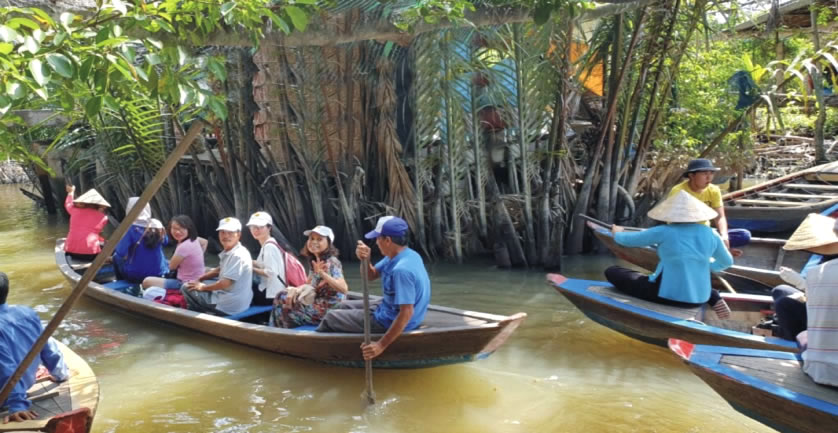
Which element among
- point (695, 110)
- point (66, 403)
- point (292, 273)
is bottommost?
point (66, 403)

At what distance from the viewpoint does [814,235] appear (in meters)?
3.53

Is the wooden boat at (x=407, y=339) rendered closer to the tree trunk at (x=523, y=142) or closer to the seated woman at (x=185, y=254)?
the seated woman at (x=185, y=254)

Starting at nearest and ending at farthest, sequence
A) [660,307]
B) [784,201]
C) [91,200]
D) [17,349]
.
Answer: [17,349]
[660,307]
[91,200]
[784,201]

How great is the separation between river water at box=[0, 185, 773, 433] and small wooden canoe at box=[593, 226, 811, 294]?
A: 1.31 m

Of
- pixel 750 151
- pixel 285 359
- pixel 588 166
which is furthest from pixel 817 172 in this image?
pixel 285 359

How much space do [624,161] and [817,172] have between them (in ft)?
9.89

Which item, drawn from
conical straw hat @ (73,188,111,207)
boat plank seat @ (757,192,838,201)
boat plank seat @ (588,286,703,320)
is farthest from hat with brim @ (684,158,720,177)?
conical straw hat @ (73,188,111,207)

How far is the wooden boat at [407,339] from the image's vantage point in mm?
4820

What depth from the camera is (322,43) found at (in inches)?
176

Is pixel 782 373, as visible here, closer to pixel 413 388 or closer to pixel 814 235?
pixel 814 235

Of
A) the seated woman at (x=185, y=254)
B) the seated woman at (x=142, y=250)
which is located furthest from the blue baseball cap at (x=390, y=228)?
the seated woman at (x=142, y=250)

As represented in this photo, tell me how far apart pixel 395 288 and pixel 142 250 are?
402cm

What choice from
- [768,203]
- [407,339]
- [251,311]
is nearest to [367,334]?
[407,339]

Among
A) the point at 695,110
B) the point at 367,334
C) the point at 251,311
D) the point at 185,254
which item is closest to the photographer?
the point at 367,334
